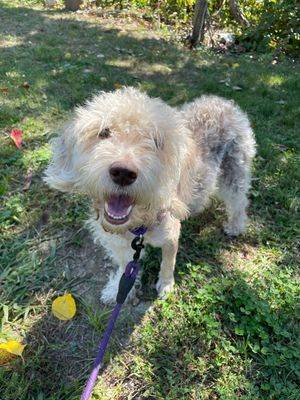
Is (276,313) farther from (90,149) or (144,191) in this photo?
(90,149)

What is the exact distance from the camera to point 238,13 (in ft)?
30.5

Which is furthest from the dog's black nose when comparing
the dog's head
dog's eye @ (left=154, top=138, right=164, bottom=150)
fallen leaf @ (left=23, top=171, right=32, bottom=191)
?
fallen leaf @ (left=23, top=171, right=32, bottom=191)

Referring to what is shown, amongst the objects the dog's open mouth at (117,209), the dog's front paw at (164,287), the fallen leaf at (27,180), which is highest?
the dog's open mouth at (117,209)

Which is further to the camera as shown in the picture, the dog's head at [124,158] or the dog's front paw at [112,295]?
the dog's front paw at [112,295]

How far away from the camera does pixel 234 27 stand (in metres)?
9.62

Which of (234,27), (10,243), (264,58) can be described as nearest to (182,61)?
(264,58)

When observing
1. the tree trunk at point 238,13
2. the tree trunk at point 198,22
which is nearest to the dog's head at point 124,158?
the tree trunk at point 198,22

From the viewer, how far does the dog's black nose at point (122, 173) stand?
6.80 ft

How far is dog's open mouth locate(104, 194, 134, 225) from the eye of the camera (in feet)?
7.36

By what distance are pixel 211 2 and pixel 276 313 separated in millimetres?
8735

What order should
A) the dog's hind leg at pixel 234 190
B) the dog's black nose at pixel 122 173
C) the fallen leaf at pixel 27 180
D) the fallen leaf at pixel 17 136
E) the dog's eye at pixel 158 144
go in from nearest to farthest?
the dog's black nose at pixel 122 173, the dog's eye at pixel 158 144, the dog's hind leg at pixel 234 190, the fallen leaf at pixel 27 180, the fallen leaf at pixel 17 136

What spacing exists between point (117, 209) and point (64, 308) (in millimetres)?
1195

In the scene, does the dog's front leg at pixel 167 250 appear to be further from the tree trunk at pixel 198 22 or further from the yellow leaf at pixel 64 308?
the tree trunk at pixel 198 22

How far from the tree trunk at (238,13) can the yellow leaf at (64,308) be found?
324 inches
